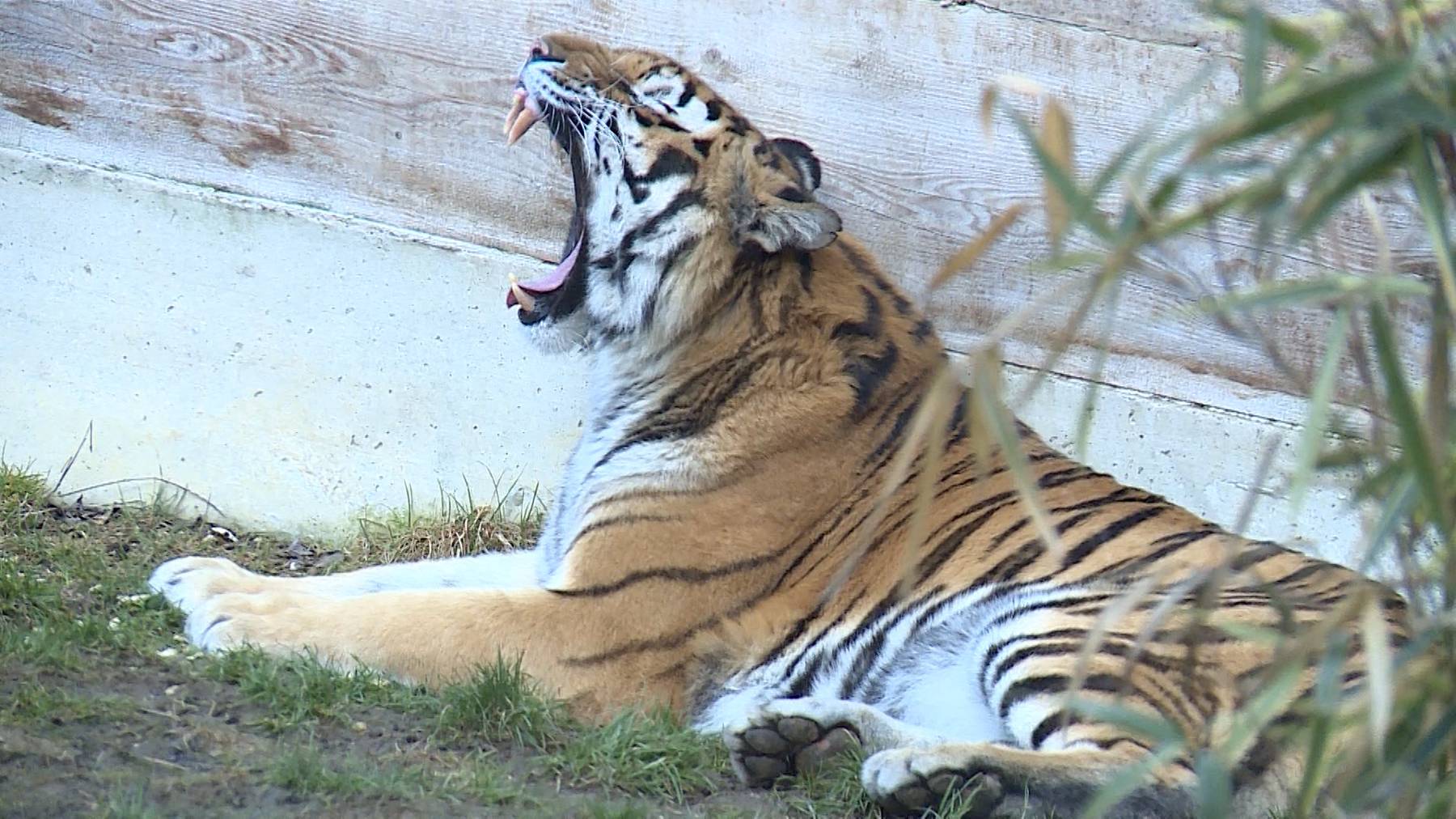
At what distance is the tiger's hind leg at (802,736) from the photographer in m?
3.07

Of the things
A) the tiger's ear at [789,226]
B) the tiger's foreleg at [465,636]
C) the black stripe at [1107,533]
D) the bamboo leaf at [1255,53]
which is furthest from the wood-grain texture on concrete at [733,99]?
the bamboo leaf at [1255,53]

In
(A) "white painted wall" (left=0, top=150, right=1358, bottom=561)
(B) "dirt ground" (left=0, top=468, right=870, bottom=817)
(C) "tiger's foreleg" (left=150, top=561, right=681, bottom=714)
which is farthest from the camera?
(A) "white painted wall" (left=0, top=150, right=1358, bottom=561)

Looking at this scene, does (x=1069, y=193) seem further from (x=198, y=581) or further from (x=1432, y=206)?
(x=198, y=581)

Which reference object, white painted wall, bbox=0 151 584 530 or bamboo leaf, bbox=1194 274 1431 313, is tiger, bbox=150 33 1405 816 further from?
bamboo leaf, bbox=1194 274 1431 313

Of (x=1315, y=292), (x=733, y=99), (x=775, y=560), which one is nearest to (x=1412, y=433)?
(x=1315, y=292)

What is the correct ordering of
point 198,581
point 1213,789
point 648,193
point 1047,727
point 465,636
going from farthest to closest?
point 648,193, point 198,581, point 465,636, point 1047,727, point 1213,789

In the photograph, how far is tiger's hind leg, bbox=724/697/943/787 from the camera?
10.1ft

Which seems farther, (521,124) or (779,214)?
(521,124)

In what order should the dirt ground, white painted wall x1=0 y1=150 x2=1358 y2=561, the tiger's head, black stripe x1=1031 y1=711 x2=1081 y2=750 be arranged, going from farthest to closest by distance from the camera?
white painted wall x1=0 y1=150 x2=1358 y2=561, the tiger's head, black stripe x1=1031 y1=711 x2=1081 y2=750, the dirt ground

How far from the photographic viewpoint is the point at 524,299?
4.01 m

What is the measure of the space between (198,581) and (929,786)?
1739 mm

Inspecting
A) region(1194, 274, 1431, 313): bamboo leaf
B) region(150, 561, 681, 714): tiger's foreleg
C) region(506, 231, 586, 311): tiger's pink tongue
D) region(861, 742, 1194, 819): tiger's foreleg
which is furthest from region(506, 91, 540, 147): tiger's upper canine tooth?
region(1194, 274, 1431, 313): bamboo leaf

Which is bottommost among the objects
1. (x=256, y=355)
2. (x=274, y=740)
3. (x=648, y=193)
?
(x=274, y=740)

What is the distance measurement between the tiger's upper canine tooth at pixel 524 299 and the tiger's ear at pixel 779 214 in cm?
57
